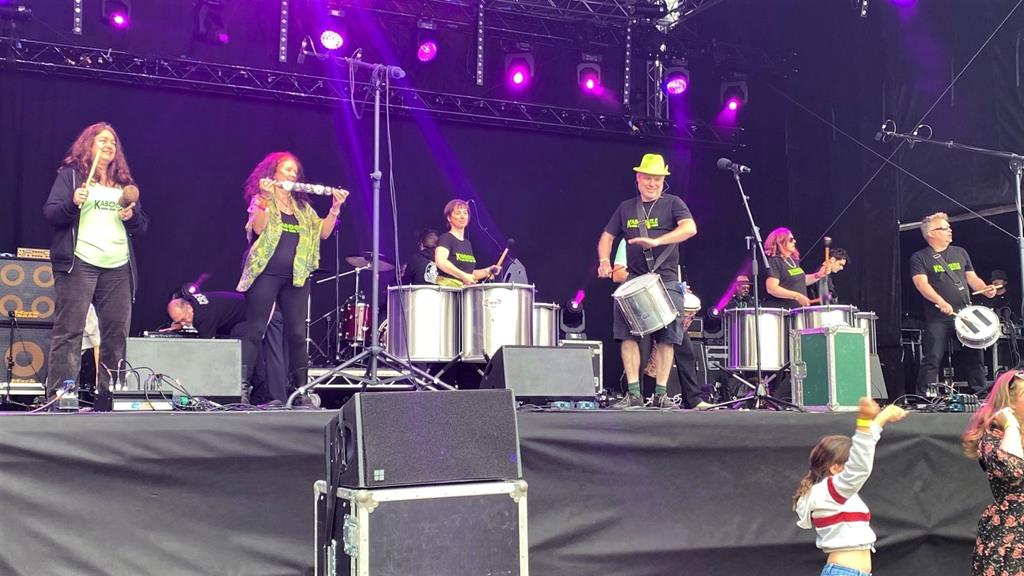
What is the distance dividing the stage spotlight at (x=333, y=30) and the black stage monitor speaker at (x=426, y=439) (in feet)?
28.5

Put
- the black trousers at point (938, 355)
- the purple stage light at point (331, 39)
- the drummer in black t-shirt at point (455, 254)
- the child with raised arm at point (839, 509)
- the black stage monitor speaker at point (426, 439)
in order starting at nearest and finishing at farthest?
the black stage monitor speaker at point (426, 439) < the child with raised arm at point (839, 509) < the black trousers at point (938, 355) < the drummer in black t-shirt at point (455, 254) < the purple stage light at point (331, 39)

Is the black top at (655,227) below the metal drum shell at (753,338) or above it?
above

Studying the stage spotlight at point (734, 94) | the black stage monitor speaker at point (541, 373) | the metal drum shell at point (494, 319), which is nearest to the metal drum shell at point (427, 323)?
the metal drum shell at point (494, 319)

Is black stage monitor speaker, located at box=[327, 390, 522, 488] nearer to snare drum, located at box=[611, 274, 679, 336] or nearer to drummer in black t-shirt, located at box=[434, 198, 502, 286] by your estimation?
snare drum, located at box=[611, 274, 679, 336]

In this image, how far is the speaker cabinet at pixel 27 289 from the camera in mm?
8328

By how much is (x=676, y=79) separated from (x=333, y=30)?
15.2ft

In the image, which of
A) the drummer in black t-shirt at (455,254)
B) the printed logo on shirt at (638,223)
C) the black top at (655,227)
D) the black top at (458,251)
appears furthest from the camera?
the black top at (458,251)

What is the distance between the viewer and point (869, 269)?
475 inches

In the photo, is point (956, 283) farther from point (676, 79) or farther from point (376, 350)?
point (376, 350)

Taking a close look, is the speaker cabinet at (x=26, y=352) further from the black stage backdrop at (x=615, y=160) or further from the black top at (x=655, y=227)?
the black top at (x=655, y=227)

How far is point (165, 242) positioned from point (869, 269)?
8660 millimetres

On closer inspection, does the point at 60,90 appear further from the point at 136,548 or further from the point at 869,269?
the point at 869,269

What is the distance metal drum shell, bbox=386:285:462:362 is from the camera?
26.1 feet

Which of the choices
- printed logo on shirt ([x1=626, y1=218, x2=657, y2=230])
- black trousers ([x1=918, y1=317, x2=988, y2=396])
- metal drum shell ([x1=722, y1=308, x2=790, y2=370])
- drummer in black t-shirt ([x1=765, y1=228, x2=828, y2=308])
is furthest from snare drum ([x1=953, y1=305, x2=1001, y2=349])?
printed logo on shirt ([x1=626, y1=218, x2=657, y2=230])
